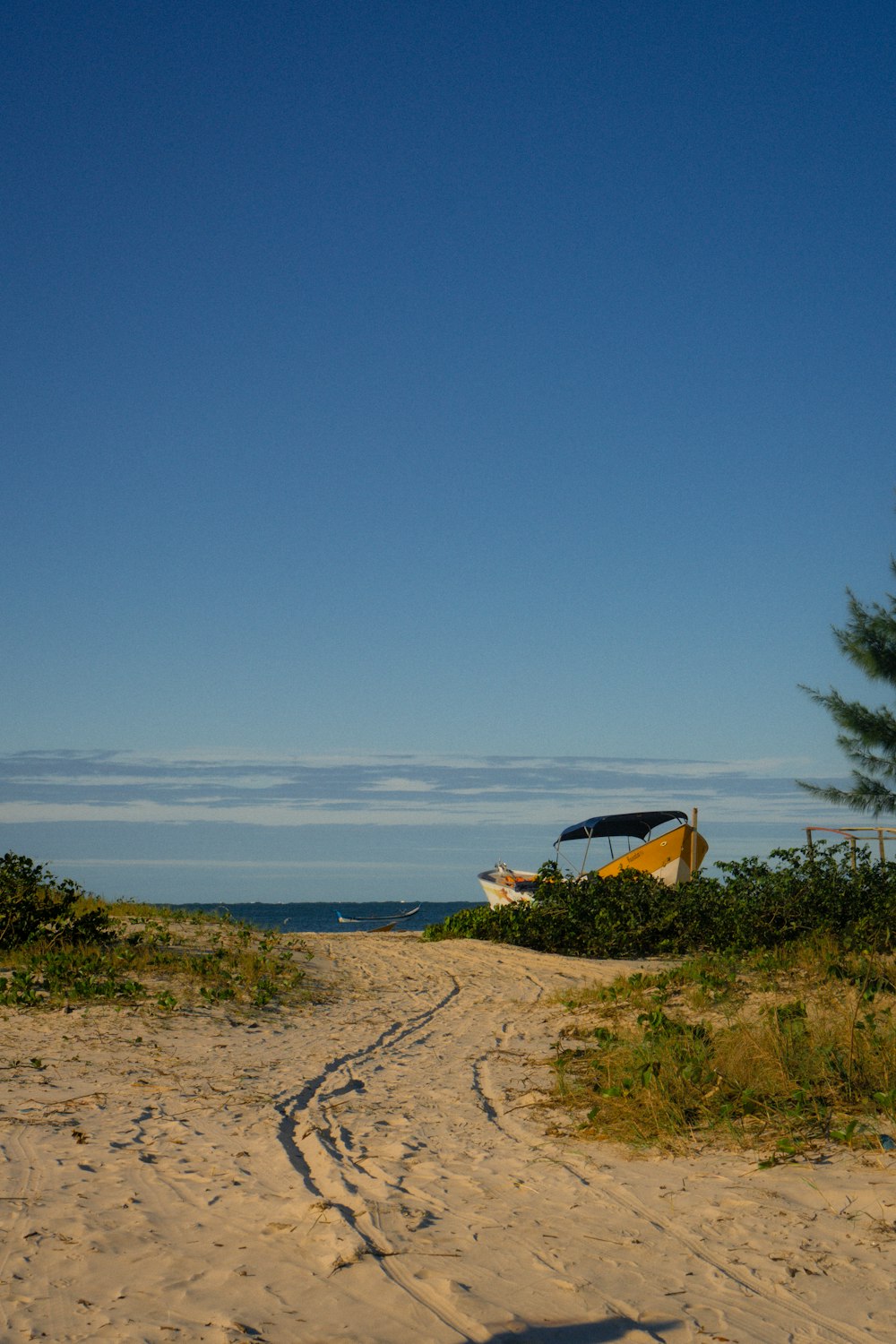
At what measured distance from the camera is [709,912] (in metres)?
17.5

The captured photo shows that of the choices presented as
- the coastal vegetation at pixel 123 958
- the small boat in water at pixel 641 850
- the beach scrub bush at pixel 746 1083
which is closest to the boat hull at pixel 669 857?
the small boat in water at pixel 641 850

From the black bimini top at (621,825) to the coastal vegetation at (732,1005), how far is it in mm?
4150

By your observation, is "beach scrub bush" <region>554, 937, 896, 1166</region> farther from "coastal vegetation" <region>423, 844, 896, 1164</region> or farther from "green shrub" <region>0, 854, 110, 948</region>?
"green shrub" <region>0, 854, 110, 948</region>

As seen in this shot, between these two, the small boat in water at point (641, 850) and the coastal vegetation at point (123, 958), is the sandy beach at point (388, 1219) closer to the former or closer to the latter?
the coastal vegetation at point (123, 958)

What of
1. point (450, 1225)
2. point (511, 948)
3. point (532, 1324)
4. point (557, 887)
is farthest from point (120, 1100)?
point (557, 887)

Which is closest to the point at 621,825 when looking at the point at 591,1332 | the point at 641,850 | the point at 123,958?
the point at 641,850

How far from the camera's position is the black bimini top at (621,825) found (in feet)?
84.0

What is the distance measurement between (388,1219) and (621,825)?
71.5ft

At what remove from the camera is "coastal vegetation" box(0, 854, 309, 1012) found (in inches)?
456

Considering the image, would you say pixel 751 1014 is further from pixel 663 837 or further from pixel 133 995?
pixel 663 837

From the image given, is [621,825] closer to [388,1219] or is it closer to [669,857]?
[669,857]

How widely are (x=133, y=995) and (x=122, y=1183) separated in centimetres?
634

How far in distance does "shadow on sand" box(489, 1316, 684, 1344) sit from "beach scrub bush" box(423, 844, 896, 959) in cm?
1108

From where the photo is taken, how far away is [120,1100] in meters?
7.59
